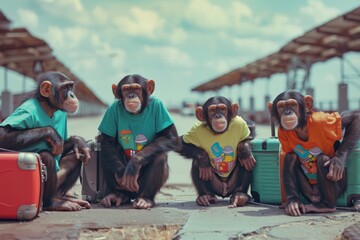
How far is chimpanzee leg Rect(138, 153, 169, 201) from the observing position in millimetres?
4707

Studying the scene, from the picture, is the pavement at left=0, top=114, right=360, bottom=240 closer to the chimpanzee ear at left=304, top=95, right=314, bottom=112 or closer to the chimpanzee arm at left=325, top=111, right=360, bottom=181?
the chimpanzee arm at left=325, top=111, right=360, bottom=181

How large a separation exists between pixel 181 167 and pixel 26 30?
6523 millimetres

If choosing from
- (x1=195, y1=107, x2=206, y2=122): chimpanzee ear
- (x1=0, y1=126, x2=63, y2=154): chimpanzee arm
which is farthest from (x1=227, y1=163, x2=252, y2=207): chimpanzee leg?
(x1=0, y1=126, x2=63, y2=154): chimpanzee arm

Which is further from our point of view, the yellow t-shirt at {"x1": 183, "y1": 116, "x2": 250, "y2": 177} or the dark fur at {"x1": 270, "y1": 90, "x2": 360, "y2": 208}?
the yellow t-shirt at {"x1": 183, "y1": 116, "x2": 250, "y2": 177}

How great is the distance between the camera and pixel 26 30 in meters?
13.1

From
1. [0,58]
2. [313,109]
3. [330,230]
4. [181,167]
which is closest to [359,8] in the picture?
[181,167]

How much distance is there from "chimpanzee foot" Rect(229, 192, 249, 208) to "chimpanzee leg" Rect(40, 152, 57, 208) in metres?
1.51

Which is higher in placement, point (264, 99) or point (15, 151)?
point (264, 99)

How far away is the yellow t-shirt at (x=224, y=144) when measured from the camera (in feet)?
15.9

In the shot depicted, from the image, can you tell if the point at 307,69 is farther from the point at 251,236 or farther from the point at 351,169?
the point at 251,236

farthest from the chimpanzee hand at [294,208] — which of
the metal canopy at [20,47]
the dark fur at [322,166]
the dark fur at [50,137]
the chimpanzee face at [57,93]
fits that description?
the metal canopy at [20,47]

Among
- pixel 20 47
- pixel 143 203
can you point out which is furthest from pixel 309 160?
pixel 20 47

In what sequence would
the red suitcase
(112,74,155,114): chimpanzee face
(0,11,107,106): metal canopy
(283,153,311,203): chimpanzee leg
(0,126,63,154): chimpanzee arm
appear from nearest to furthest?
the red suitcase
(0,126,63,154): chimpanzee arm
(283,153,311,203): chimpanzee leg
(112,74,155,114): chimpanzee face
(0,11,107,106): metal canopy

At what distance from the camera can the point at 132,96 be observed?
15.4ft
